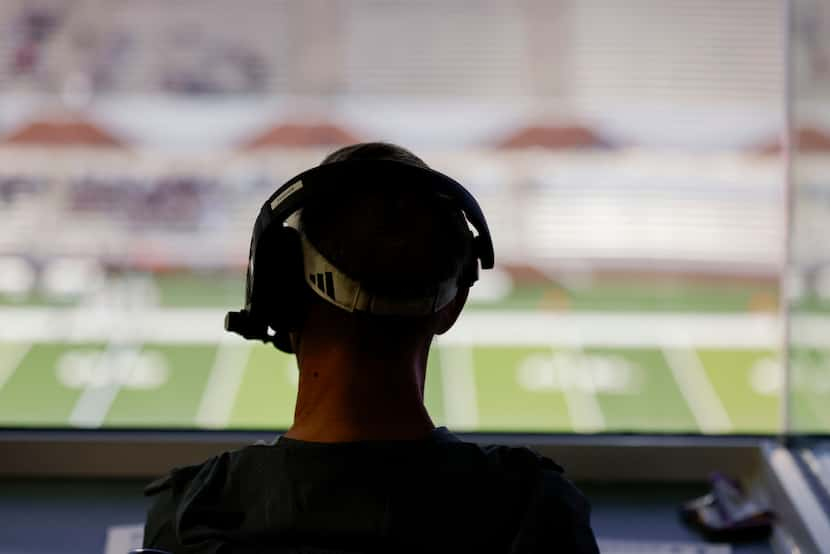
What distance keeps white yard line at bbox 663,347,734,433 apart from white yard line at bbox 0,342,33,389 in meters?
8.13

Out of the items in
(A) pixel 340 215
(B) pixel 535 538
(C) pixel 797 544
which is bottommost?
(C) pixel 797 544

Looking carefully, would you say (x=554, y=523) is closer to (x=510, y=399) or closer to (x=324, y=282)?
(x=324, y=282)

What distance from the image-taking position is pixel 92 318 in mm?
16484

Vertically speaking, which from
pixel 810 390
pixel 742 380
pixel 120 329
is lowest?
pixel 742 380

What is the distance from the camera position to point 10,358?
1450 cm

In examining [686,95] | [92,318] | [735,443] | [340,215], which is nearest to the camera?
[340,215]

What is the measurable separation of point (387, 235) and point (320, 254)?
60mm

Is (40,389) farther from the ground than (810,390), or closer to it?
closer to it

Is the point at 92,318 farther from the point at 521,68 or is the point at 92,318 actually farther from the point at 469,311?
the point at 521,68

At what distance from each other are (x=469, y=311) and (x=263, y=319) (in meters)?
16.1

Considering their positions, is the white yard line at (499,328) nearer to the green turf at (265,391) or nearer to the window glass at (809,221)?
the green turf at (265,391)


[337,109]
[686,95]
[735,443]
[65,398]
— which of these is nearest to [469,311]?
A: [337,109]

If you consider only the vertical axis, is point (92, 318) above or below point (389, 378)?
below

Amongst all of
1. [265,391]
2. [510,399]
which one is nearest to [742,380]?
[510,399]
